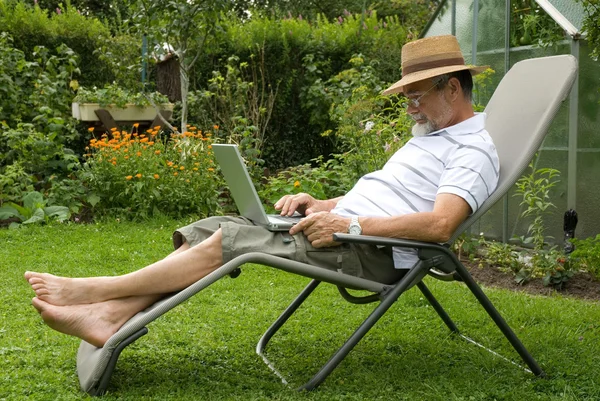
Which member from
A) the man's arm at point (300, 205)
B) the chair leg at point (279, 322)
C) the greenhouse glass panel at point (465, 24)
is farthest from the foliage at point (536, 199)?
the chair leg at point (279, 322)

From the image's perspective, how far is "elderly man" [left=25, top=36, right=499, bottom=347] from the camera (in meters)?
2.89

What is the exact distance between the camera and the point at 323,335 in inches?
149

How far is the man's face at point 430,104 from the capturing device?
327cm

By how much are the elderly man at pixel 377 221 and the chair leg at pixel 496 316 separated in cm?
18

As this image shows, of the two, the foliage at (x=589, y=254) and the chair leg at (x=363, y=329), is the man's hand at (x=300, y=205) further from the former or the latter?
the foliage at (x=589, y=254)

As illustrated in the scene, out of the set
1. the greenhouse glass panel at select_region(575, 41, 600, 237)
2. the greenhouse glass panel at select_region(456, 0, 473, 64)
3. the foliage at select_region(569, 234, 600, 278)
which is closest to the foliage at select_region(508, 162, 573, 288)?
the foliage at select_region(569, 234, 600, 278)

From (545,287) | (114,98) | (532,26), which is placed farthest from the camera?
(114,98)

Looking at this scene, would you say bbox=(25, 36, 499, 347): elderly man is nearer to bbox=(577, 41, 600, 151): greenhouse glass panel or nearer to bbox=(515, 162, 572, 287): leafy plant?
bbox=(515, 162, 572, 287): leafy plant

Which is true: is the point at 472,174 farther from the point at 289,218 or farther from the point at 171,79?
the point at 171,79

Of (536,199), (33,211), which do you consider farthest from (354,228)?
(33,211)

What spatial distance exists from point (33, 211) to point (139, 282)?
4010 millimetres

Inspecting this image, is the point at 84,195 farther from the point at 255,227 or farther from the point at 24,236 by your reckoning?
the point at 255,227

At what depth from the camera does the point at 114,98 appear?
8.21 metres

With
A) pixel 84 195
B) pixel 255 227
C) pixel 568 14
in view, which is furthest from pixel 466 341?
pixel 84 195
